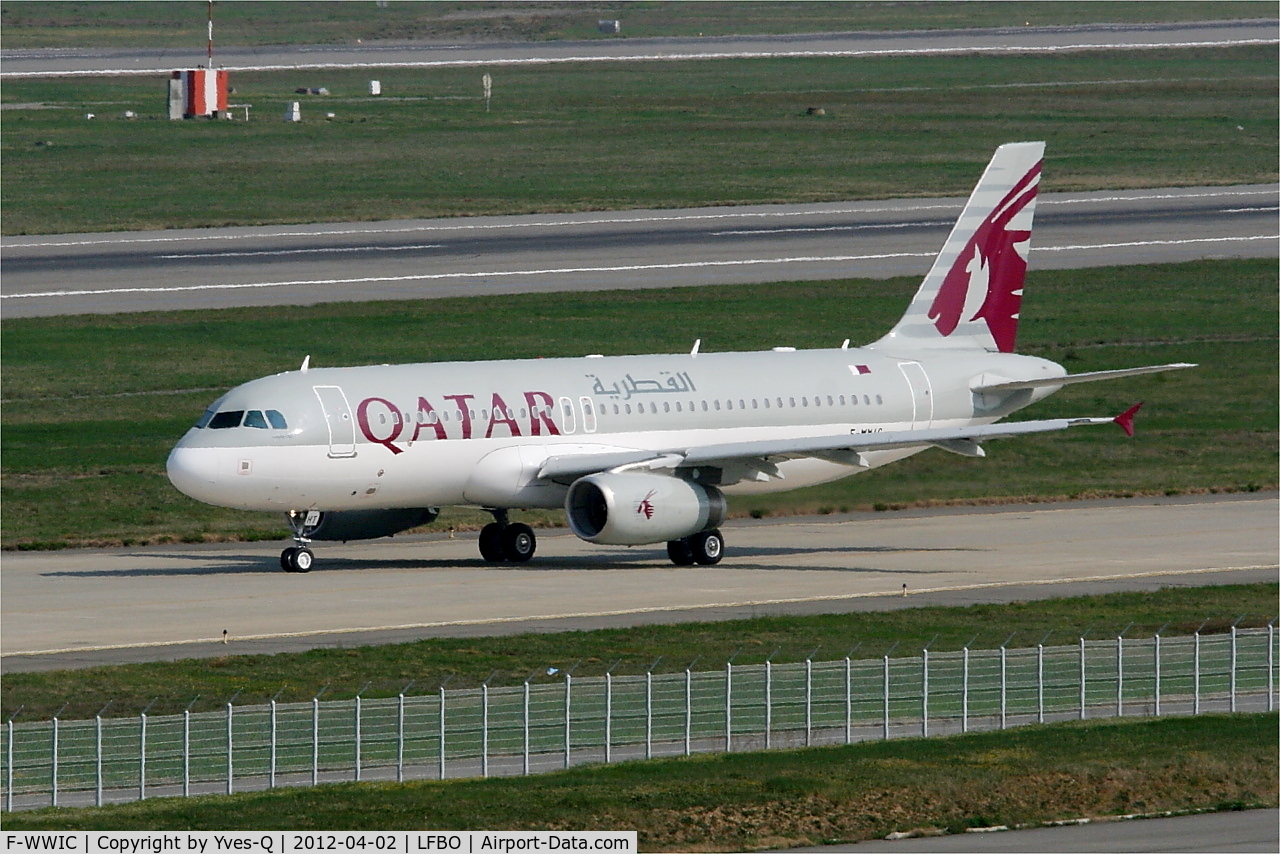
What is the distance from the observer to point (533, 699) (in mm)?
36531

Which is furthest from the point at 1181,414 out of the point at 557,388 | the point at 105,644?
the point at 105,644

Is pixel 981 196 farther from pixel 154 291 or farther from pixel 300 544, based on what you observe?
pixel 154 291

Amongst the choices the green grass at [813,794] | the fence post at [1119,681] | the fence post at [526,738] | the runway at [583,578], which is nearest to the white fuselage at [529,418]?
the runway at [583,578]

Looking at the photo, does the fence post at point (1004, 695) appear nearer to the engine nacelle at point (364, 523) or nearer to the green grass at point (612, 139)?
the engine nacelle at point (364, 523)

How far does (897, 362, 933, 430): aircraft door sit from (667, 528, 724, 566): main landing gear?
7.90 m

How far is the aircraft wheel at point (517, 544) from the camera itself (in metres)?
63.2

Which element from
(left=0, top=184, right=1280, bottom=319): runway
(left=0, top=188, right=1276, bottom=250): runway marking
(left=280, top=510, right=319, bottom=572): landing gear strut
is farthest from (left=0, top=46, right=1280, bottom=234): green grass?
(left=280, top=510, right=319, bottom=572): landing gear strut

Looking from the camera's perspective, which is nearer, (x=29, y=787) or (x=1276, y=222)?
(x=29, y=787)

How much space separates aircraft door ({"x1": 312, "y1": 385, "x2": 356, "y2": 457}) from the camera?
58.2m

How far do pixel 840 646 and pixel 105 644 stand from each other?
1516 cm

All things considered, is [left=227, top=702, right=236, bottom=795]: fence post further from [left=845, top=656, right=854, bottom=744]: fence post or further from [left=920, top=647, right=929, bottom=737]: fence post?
[left=920, top=647, right=929, bottom=737]: fence post

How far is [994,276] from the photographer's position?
71.1m

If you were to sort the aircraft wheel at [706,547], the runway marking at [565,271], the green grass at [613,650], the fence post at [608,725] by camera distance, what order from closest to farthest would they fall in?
the fence post at [608,725]
the green grass at [613,650]
the aircraft wheel at [706,547]
the runway marking at [565,271]

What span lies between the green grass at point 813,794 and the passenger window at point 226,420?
938 inches
